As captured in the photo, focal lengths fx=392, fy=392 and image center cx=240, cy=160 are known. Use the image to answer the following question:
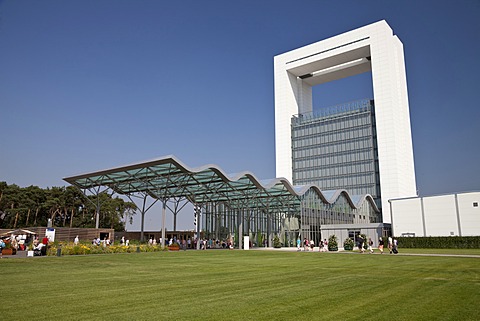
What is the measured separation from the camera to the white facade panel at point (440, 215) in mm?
44375

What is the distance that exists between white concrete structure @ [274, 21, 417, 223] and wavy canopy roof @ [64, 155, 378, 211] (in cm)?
2912

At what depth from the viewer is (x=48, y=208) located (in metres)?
67.4

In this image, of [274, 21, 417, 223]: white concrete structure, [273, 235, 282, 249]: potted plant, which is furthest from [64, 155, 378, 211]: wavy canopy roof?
[274, 21, 417, 223]: white concrete structure

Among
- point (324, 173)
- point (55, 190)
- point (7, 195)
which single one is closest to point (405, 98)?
point (324, 173)

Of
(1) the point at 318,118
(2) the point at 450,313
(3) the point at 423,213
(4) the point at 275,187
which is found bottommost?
(2) the point at 450,313

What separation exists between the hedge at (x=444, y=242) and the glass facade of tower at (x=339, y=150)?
37900 mm

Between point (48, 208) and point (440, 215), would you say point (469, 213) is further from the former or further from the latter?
point (48, 208)

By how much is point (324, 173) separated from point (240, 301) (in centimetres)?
8123

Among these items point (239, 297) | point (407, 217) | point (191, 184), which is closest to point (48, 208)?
point (191, 184)

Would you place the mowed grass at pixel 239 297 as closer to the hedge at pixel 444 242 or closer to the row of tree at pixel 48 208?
the hedge at pixel 444 242

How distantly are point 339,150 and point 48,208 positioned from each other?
195 feet

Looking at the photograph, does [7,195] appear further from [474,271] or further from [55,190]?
[474,271]

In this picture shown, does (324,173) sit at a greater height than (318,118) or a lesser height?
lesser

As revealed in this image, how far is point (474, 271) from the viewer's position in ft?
54.3
